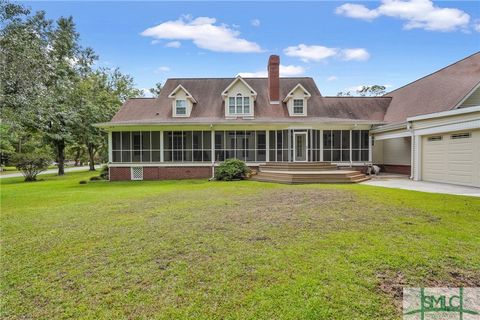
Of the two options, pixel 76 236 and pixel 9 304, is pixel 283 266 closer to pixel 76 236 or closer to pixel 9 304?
pixel 9 304

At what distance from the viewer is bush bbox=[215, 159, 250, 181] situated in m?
Answer: 15.2

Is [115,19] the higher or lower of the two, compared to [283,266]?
higher

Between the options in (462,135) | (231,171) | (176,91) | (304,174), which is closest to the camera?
(462,135)

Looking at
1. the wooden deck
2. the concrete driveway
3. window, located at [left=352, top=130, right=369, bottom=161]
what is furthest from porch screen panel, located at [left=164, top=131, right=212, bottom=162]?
the concrete driveway

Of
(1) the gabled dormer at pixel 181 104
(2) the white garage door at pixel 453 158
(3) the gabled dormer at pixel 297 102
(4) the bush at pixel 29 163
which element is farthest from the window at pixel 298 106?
(4) the bush at pixel 29 163

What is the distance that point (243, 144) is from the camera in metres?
18.2

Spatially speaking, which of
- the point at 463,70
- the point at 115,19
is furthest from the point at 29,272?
the point at 463,70

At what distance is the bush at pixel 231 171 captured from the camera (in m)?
15.2

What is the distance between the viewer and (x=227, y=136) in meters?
18.1

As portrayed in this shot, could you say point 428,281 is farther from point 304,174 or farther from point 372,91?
point 372,91

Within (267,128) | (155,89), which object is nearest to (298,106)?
(267,128)

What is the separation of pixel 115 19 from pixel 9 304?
15.3 m

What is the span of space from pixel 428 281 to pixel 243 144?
15.3 m

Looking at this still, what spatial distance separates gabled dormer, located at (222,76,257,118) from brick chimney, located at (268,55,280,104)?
1806mm
